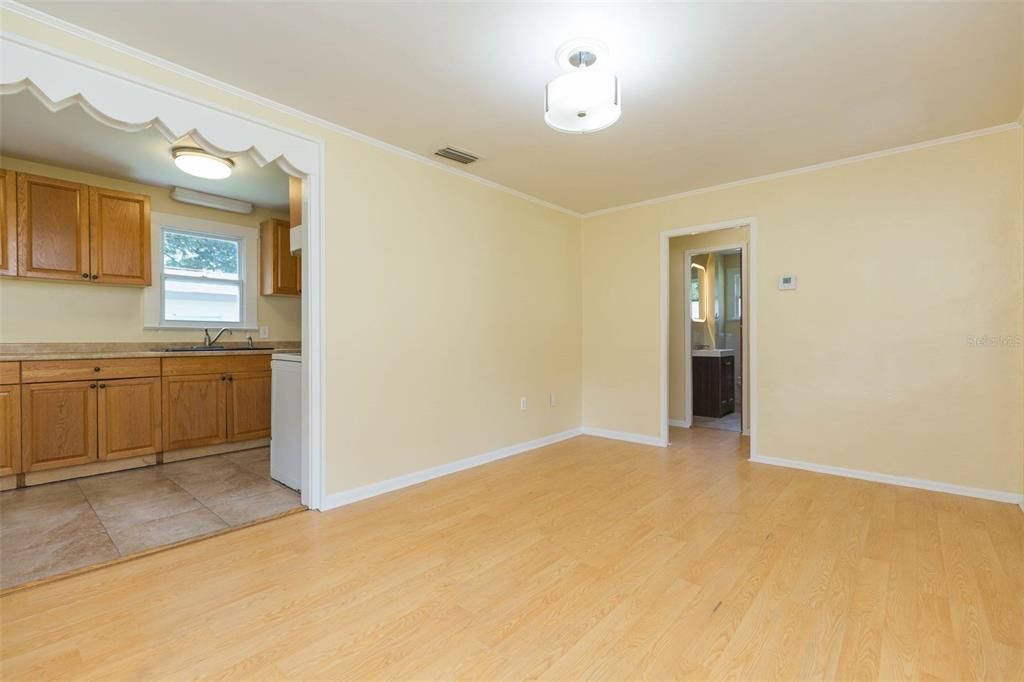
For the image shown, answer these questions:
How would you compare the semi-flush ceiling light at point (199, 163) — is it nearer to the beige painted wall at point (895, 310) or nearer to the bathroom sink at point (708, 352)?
the beige painted wall at point (895, 310)

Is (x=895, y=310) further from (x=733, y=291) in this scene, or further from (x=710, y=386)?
(x=733, y=291)

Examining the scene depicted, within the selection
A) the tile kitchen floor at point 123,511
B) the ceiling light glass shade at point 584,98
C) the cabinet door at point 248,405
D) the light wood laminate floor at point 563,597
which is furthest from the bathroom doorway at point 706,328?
the cabinet door at point 248,405

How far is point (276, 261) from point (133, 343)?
4.72 feet

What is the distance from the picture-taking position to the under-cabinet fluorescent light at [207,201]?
13.9ft

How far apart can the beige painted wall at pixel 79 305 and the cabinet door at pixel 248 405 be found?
29.0 inches

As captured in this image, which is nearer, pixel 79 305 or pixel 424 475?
pixel 424 475

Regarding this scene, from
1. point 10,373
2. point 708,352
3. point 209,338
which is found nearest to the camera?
point 10,373

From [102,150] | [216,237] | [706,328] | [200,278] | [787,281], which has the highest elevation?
[102,150]

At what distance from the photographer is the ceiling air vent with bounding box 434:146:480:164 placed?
10.8 ft

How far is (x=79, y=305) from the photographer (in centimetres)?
391

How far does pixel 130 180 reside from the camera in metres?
4.07

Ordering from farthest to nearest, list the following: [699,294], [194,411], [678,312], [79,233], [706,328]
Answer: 1. [706,328]
2. [699,294]
3. [678,312]
4. [194,411]
5. [79,233]

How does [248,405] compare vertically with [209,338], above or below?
below

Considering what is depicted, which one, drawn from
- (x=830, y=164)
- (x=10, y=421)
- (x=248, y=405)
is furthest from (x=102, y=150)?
(x=830, y=164)
